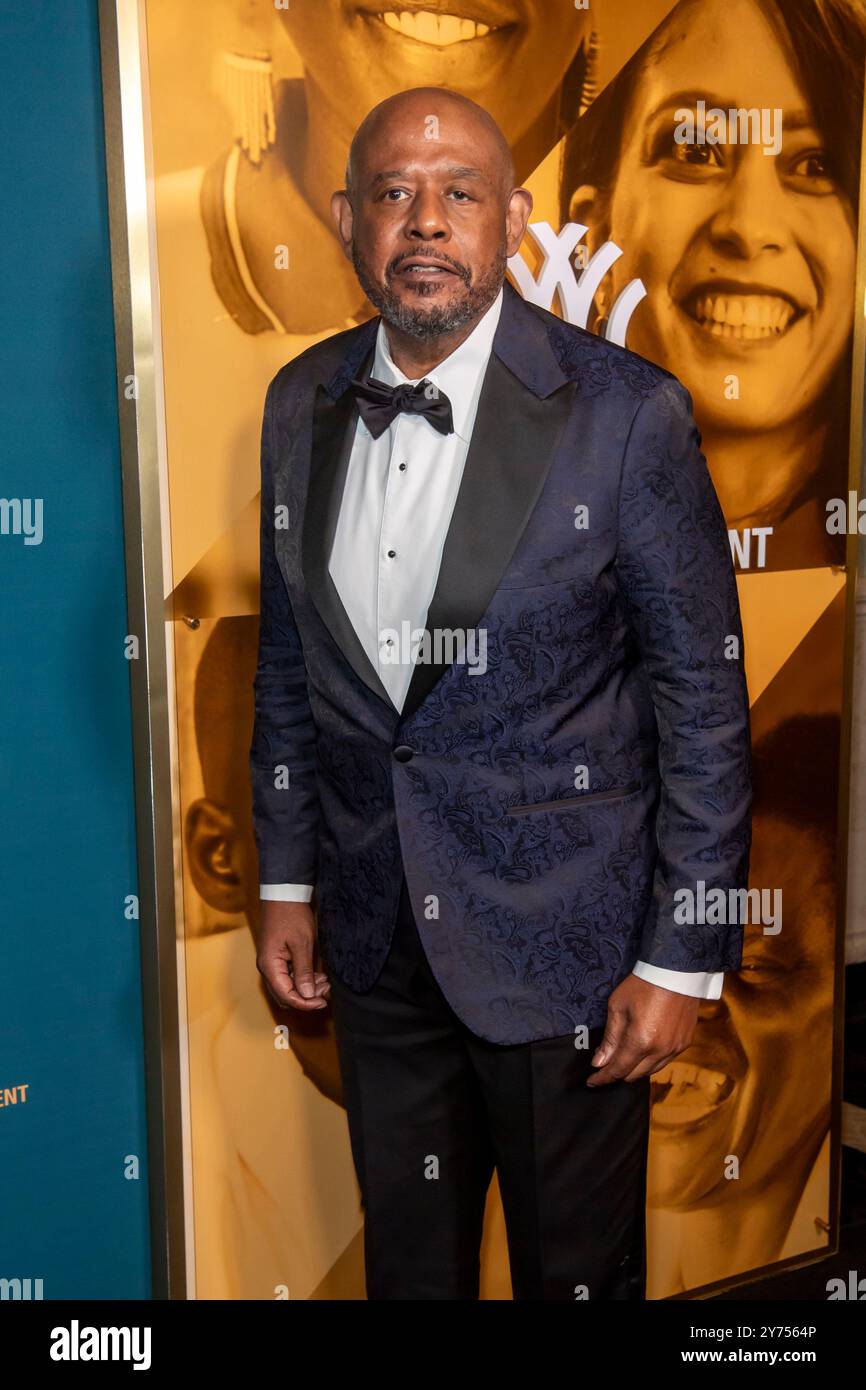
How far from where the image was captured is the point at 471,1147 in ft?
5.99

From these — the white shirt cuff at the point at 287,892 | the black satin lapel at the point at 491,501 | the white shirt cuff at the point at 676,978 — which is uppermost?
the black satin lapel at the point at 491,501

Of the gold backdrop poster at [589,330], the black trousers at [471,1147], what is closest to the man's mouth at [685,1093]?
the gold backdrop poster at [589,330]

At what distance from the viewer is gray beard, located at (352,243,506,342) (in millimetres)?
1575

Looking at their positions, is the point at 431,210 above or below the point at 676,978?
above

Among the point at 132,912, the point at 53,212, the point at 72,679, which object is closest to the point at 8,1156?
the point at 132,912

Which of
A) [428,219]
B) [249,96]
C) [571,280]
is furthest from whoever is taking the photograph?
[571,280]

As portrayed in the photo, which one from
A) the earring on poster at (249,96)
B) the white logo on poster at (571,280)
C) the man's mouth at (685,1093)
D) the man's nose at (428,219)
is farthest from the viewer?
the man's mouth at (685,1093)

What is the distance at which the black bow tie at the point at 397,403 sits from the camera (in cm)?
160

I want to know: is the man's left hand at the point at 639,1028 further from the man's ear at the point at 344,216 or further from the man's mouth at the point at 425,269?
the man's ear at the point at 344,216

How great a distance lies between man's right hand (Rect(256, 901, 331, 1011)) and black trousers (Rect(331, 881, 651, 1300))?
0.07m

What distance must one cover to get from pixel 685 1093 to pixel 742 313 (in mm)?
1395

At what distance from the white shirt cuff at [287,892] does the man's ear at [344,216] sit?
2.97 ft

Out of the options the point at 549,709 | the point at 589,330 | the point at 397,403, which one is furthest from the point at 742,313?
the point at 549,709

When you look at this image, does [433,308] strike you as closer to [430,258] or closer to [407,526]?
[430,258]
